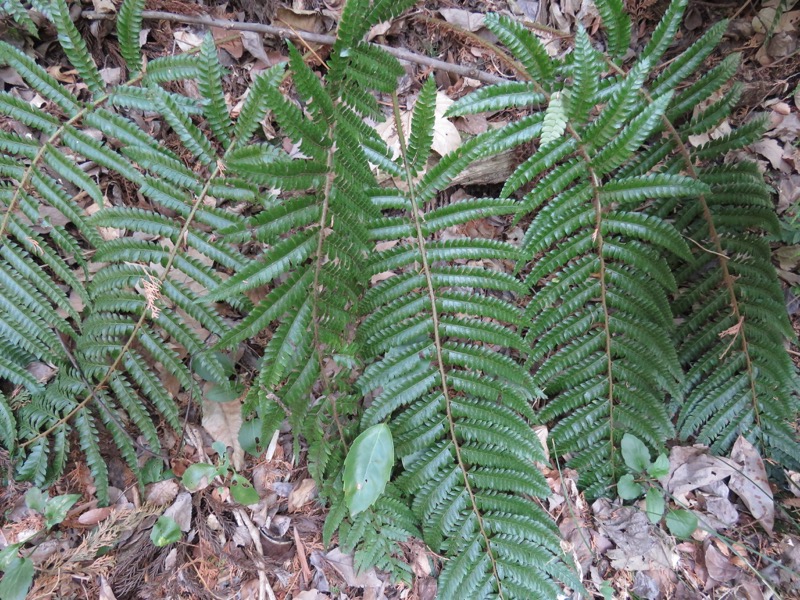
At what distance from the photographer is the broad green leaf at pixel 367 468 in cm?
188

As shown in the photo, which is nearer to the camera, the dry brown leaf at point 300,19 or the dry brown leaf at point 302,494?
the dry brown leaf at point 302,494

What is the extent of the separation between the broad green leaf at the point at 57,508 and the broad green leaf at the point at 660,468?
2.38m

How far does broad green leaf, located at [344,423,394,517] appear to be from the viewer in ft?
6.17

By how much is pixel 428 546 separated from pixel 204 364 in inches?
46.8

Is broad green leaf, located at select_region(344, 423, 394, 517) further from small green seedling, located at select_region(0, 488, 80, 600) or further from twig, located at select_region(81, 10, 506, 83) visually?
twig, located at select_region(81, 10, 506, 83)

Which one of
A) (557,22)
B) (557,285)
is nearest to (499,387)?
(557,285)

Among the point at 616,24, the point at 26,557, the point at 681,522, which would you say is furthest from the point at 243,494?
the point at 616,24

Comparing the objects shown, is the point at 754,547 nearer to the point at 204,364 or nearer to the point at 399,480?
the point at 399,480

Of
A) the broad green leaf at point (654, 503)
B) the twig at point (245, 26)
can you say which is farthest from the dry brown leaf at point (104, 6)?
the broad green leaf at point (654, 503)

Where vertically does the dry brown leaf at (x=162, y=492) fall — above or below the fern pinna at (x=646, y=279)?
below

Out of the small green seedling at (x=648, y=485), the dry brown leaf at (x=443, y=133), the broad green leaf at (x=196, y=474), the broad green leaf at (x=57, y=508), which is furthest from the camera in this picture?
the dry brown leaf at (x=443, y=133)

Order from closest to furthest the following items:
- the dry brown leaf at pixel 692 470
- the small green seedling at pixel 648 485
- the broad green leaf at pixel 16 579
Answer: the broad green leaf at pixel 16 579 < the small green seedling at pixel 648 485 < the dry brown leaf at pixel 692 470

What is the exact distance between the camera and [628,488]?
227 cm

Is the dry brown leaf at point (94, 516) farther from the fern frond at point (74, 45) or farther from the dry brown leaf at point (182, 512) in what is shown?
the fern frond at point (74, 45)
